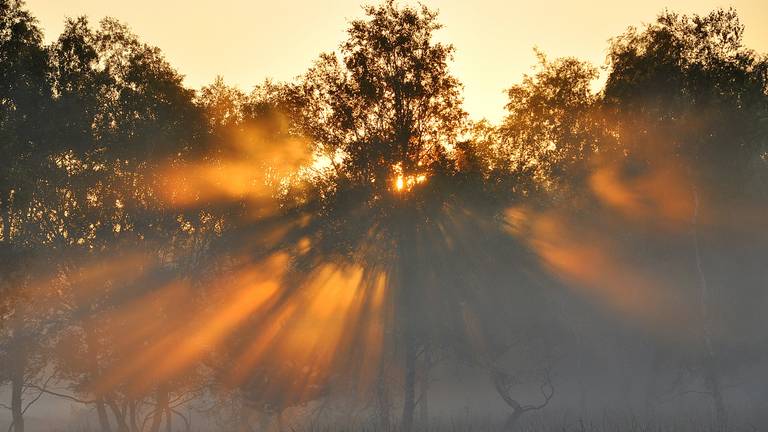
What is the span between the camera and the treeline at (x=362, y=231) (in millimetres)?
35250

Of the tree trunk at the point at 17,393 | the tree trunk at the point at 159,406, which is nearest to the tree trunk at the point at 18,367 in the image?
the tree trunk at the point at 17,393

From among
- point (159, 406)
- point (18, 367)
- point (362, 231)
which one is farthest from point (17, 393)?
point (362, 231)

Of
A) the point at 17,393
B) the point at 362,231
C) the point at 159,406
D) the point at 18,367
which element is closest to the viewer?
the point at 17,393

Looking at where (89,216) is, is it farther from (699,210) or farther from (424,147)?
(699,210)

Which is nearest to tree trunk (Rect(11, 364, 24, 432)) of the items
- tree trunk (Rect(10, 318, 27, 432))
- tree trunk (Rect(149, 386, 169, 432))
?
tree trunk (Rect(10, 318, 27, 432))

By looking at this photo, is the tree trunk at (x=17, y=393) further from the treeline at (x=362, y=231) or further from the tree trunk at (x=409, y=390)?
the tree trunk at (x=409, y=390)

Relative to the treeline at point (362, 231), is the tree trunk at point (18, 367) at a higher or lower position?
lower

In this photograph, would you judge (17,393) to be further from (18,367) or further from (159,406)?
(159,406)

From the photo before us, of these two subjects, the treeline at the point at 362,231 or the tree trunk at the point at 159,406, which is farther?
the tree trunk at the point at 159,406

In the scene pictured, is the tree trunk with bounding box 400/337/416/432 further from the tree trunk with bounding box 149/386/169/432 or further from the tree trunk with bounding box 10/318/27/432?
the tree trunk with bounding box 10/318/27/432

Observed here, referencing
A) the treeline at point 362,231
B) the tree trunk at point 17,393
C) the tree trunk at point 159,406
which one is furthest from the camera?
the tree trunk at point 159,406

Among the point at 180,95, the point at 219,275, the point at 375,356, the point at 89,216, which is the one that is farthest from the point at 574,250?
the point at 89,216

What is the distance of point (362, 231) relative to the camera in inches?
1416

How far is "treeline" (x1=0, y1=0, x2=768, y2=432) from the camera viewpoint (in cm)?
3525
